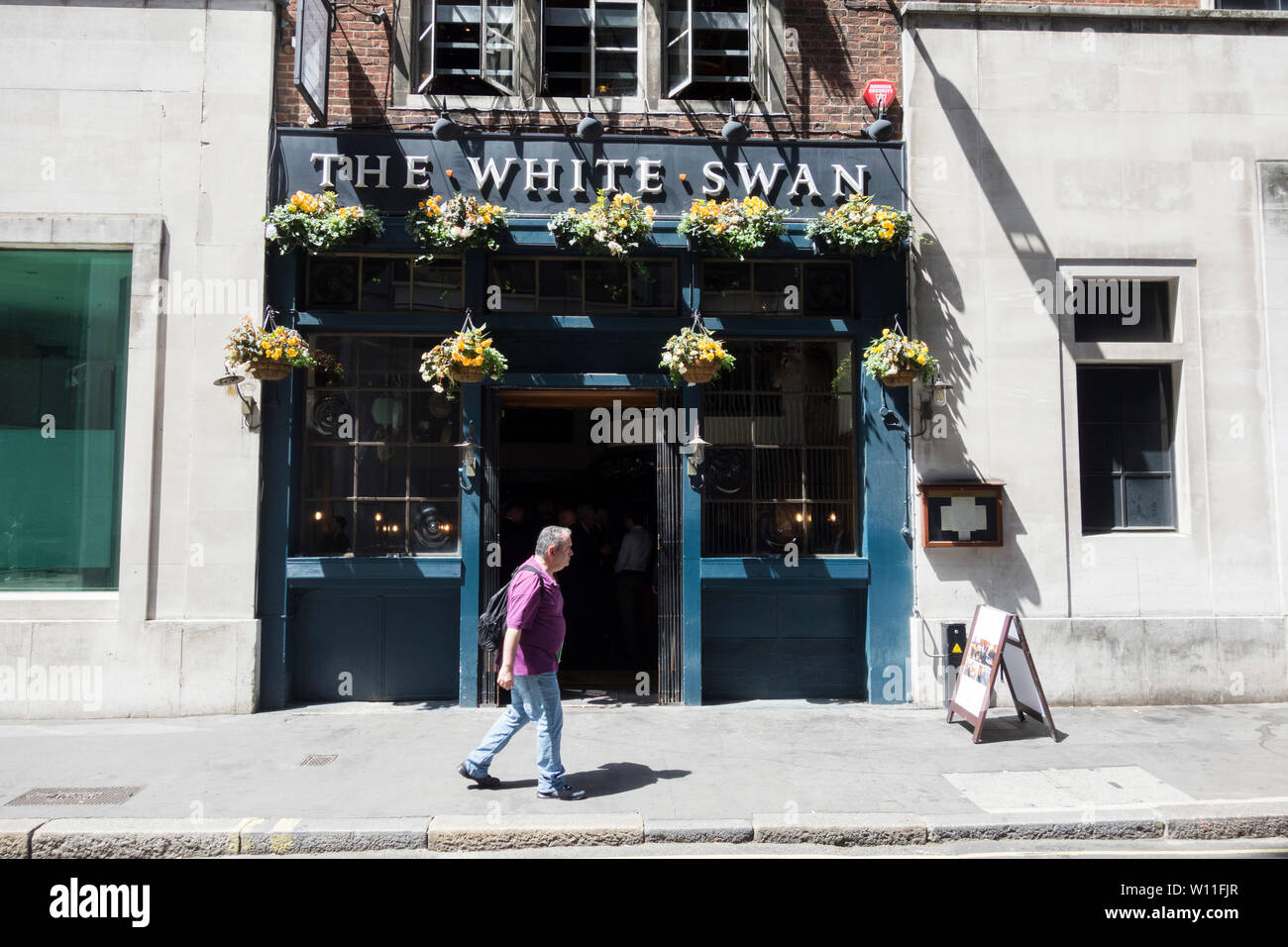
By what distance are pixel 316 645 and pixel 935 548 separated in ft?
21.2

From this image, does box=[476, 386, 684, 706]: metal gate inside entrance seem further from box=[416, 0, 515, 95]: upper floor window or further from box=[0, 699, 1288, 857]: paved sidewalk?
box=[416, 0, 515, 95]: upper floor window

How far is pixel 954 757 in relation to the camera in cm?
711

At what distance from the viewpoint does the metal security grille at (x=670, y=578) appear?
8844mm

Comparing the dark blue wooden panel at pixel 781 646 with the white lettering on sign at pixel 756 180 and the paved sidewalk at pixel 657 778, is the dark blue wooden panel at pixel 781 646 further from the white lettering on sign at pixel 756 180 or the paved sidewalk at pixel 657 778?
the white lettering on sign at pixel 756 180

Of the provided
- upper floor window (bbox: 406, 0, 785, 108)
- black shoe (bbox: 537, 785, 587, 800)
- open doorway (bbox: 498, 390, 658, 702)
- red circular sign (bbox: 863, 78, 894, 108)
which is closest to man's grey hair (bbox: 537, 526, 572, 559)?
black shoe (bbox: 537, 785, 587, 800)

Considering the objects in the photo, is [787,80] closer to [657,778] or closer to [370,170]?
[370,170]

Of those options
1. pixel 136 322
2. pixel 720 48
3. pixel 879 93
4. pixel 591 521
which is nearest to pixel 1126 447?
pixel 879 93

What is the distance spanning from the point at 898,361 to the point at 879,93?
2.99 m

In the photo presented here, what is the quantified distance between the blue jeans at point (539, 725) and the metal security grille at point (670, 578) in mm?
2703

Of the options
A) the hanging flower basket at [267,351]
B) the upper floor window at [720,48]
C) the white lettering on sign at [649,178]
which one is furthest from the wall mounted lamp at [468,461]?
the upper floor window at [720,48]

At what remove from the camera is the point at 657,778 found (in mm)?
6625

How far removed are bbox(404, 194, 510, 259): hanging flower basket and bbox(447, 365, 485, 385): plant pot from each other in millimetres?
1285
